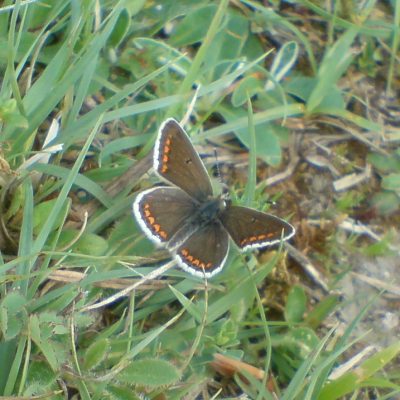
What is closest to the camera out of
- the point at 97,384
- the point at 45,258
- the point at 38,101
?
the point at 97,384

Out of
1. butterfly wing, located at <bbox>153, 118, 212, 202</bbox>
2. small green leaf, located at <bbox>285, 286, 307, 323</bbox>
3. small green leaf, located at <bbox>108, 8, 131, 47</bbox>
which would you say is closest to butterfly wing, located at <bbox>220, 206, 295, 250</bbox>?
butterfly wing, located at <bbox>153, 118, 212, 202</bbox>

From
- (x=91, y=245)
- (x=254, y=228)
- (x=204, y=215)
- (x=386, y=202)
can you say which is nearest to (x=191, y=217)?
(x=204, y=215)

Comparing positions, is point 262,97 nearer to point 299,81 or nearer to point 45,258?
point 299,81

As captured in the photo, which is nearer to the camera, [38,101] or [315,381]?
[315,381]

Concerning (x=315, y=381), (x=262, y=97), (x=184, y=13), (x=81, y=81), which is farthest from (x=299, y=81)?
(x=315, y=381)

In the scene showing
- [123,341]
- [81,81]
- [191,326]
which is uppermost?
[81,81]

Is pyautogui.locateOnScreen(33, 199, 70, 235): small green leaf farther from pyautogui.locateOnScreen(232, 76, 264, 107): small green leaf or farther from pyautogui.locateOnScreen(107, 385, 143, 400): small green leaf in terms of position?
pyautogui.locateOnScreen(232, 76, 264, 107): small green leaf
